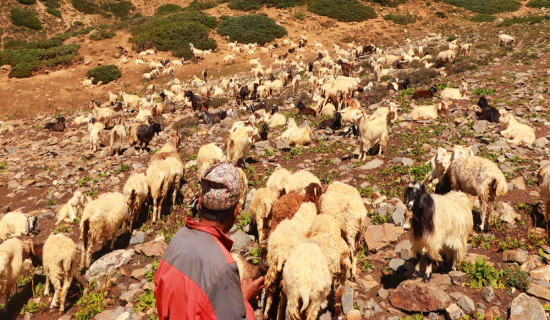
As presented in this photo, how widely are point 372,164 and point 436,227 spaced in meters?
4.86

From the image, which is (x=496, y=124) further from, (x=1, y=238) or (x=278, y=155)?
(x=1, y=238)

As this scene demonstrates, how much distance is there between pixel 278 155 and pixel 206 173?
920 centimetres

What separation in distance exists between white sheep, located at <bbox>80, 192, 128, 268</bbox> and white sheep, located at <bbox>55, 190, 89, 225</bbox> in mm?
2124

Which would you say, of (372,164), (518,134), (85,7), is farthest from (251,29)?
(85,7)

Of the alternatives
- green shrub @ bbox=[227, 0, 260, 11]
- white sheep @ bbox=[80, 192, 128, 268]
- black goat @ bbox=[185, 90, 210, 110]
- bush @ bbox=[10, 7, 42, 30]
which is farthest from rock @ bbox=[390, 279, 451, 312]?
bush @ bbox=[10, 7, 42, 30]

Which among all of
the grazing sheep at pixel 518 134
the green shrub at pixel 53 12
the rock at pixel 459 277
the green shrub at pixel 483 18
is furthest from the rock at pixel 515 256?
the green shrub at pixel 53 12

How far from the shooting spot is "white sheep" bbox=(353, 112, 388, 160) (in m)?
9.94

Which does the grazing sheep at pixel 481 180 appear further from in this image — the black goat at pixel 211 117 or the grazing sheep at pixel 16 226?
the black goat at pixel 211 117

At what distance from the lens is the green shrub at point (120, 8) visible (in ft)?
183

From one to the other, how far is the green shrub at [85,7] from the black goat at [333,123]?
58964 mm

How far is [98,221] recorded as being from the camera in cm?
690

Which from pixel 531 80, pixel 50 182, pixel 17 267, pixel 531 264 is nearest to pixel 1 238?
pixel 17 267

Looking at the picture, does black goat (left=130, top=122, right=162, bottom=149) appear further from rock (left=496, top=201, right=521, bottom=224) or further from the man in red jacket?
rock (left=496, top=201, right=521, bottom=224)

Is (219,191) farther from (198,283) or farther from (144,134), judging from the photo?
(144,134)
